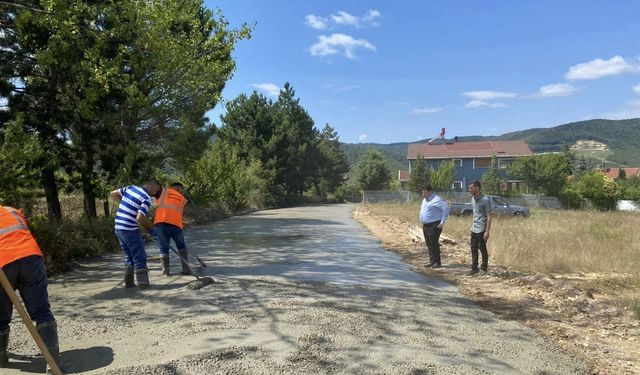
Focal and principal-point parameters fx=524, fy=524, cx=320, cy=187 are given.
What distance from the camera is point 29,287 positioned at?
464 cm

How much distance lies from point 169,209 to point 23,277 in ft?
15.4


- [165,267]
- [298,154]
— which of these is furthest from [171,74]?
[298,154]

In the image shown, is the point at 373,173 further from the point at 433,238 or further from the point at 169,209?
the point at 169,209

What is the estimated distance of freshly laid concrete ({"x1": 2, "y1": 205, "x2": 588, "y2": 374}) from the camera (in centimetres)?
474

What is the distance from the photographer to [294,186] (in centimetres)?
5581

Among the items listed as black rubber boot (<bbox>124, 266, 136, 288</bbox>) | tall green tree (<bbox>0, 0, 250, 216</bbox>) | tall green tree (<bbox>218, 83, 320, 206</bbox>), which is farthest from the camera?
tall green tree (<bbox>218, 83, 320, 206</bbox>)

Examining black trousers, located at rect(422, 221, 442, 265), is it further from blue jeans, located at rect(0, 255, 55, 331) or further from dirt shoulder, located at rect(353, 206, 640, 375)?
blue jeans, located at rect(0, 255, 55, 331)

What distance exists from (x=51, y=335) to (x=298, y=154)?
50.3 m

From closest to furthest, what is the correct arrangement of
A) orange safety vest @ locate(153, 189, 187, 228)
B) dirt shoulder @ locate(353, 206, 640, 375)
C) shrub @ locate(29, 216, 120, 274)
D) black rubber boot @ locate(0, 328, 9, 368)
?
black rubber boot @ locate(0, 328, 9, 368)
dirt shoulder @ locate(353, 206, 640, 375)
orange safety vest @ locate(153, 189, 187, 228)
shrub @ locate(29, 216, 120, 274)

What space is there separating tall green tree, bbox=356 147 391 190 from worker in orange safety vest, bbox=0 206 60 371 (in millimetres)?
71116

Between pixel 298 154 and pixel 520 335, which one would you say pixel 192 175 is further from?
pixel 298 154

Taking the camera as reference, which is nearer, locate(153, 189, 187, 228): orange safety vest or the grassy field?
locate(153, 189, 187, 228): orange safety vest

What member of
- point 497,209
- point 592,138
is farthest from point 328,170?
point 592,138

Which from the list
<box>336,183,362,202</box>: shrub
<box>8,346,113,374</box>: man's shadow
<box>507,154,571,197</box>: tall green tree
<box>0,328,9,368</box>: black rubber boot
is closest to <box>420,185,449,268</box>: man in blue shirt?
<box>8,346,113,374</box>: man's shadow
